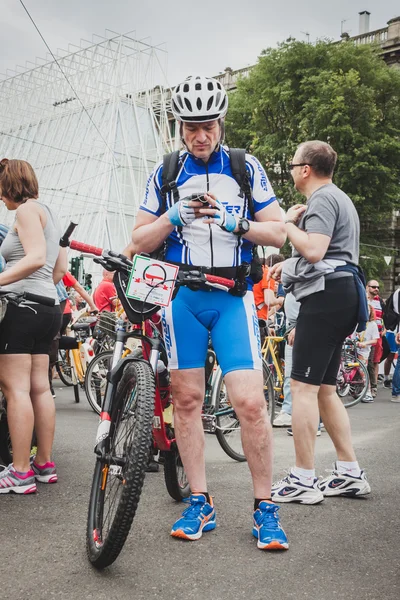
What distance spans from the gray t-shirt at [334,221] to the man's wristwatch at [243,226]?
983 mm

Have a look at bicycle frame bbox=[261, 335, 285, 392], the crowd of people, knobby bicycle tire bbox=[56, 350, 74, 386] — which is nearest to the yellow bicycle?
bicycle frame bbox=[261, 335, 285, 392]

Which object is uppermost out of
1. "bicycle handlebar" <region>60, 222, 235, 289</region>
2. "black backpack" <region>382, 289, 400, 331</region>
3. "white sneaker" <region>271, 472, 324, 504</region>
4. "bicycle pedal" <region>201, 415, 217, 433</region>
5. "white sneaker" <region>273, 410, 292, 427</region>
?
"bicycle handlebar" <region>60, 222, 235, 289</region>

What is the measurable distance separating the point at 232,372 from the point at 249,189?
86 centimetres

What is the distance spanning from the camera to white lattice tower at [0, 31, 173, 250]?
128 ft

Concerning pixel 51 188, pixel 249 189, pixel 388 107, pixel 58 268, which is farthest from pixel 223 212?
pixel 51 188

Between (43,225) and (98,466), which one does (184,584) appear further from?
(43,225)

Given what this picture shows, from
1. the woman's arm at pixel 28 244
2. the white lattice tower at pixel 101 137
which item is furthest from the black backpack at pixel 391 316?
the white lattice tower at pixel 101 137

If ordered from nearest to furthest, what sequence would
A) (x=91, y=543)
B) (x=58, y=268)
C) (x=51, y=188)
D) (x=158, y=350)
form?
1. (x=91, y=543)
2. (x=158, y=350)
3. (x=58, y=268)
4. (x=51, y=188)

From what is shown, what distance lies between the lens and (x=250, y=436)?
11.4 ft

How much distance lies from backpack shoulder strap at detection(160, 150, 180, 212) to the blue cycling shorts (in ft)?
1.52

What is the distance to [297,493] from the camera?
425 cm

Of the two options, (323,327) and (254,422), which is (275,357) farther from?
(254,422)

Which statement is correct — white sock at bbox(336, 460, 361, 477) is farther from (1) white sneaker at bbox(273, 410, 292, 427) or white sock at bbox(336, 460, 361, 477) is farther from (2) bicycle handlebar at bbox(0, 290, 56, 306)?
(1) white sneaker at bbox(273, 410, 292, 427)

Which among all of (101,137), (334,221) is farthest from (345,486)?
(101,137)
